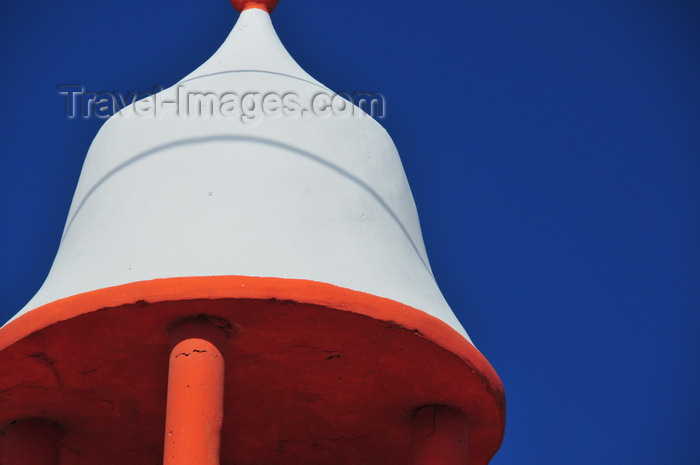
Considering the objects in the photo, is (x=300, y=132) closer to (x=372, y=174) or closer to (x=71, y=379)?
(x=372, y=174)

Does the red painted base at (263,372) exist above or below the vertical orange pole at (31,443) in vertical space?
above

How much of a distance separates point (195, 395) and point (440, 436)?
6.06 feet

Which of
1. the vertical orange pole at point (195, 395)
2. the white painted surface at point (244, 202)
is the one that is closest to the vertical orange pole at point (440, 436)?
the white painted surface at point (244, 202)

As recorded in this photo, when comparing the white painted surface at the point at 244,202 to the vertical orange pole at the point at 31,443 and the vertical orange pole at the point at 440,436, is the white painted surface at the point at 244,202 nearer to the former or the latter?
the vertical orange pole at the point at 440,436

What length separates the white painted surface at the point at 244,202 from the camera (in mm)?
8164

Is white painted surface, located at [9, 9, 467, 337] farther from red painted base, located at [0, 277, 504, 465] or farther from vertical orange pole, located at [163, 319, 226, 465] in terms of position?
vertical orange pole, located at [163, 319, 226, 465]

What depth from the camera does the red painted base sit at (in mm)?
7961

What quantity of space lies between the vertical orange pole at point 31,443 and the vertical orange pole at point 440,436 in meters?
2.51

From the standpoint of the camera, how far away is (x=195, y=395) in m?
7.82

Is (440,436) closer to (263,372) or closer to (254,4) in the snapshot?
(263,372)

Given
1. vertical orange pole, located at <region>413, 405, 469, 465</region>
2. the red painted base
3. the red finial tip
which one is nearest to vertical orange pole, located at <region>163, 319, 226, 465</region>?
the red painted base

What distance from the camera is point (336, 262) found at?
830cm

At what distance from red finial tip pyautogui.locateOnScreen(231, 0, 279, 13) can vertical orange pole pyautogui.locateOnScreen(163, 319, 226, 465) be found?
355cm

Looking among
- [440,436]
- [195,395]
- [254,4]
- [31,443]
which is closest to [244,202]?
[195,395]
